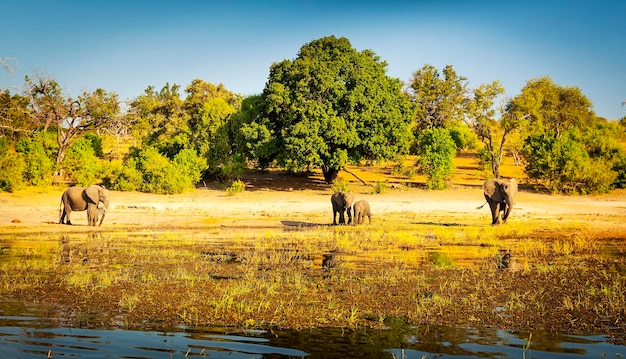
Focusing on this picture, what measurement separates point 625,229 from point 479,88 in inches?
979

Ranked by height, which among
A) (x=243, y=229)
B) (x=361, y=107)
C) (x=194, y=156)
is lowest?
(x=243, y=229)

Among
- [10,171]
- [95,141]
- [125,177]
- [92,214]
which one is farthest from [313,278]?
[95,141]

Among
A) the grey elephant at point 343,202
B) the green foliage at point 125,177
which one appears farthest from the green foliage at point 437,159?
the green foliage at point 125,177

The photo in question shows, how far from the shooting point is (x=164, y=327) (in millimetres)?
8508

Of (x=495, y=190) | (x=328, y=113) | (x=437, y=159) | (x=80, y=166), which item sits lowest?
(x=495, y=190)

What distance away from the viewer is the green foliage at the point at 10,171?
1401 inches

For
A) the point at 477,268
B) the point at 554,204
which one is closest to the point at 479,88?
the point at 554,204

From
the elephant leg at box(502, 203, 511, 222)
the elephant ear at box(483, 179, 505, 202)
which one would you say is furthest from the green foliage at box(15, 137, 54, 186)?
the elephant leg at box(502, 203, 511, 222)

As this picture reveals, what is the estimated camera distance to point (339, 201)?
1035 inches

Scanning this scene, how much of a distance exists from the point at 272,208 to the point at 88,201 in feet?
36.3

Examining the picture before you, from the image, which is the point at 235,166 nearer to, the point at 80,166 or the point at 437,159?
the point at 80,166

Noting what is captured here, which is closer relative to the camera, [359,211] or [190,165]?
[359,211]

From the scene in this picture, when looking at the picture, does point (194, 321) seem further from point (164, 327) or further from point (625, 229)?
point (625, 229)

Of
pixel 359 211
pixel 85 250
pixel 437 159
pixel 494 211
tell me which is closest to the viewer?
pixel 85 250
